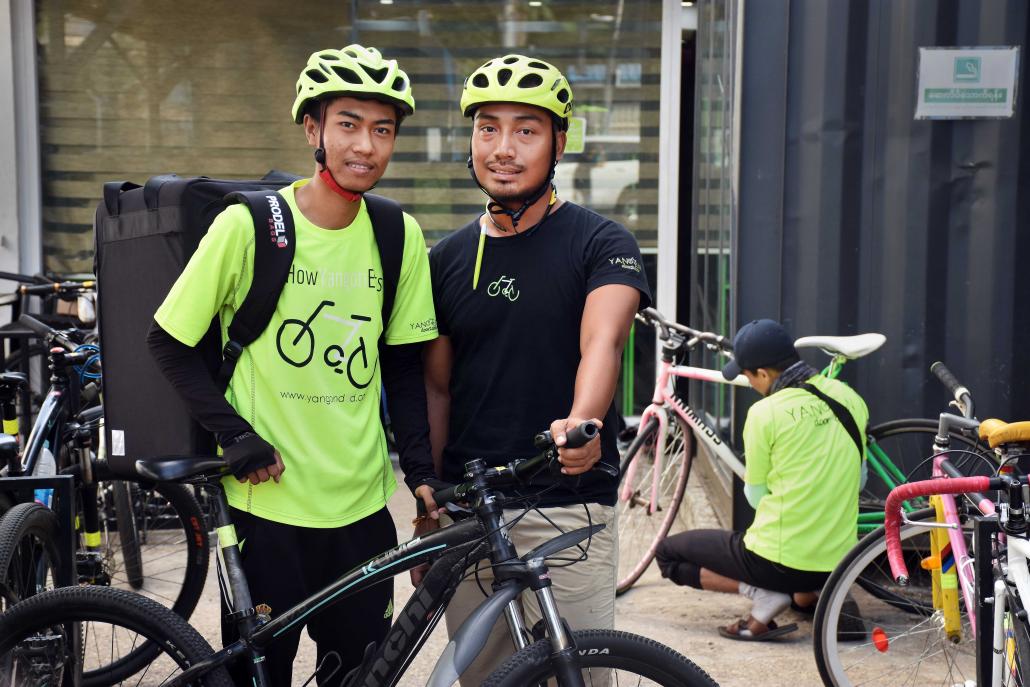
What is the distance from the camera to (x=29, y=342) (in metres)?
6.94

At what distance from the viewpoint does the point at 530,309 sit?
9.16 feet

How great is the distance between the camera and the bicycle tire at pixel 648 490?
562 cm

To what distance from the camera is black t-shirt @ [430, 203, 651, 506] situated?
9.17 ft

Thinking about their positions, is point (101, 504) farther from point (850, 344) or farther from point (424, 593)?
point (850, 344)

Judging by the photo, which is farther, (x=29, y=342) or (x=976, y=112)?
(x=29, y=342)

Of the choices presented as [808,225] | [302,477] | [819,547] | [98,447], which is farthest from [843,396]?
[98,447]

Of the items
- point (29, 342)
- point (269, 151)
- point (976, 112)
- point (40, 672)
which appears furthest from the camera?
point (269, 151)

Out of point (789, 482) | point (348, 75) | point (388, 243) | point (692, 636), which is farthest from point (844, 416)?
point (348, 75)

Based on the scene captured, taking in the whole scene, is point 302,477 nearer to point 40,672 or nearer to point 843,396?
point 40,672

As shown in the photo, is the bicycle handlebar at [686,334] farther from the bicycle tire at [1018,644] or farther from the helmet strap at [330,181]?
the helmet strap at [330,181]

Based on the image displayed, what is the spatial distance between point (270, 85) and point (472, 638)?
233 inches

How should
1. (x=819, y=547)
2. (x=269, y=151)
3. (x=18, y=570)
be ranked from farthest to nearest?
(x=269, y=151)
(x=819, y=547)
(x=18, y=570)

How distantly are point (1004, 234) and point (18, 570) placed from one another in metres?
4.18

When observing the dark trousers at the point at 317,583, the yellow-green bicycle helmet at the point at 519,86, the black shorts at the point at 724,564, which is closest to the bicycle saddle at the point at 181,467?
the dark trousers at the point at 317,583
